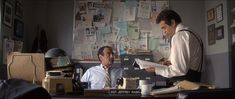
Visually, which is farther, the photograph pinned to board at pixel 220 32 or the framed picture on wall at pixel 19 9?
the photograph pinned to board at pixel 220 32

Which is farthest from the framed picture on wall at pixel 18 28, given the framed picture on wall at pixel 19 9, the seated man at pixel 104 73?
the seated man at pixel 104 73

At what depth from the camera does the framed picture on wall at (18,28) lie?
4199 millimetres

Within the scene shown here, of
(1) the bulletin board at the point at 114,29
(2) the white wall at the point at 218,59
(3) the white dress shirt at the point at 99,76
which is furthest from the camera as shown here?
Answer: (1) the bulletin board at the point at 114,29

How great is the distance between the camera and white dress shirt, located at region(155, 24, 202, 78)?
224 centimetres

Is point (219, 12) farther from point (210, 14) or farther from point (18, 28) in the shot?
point (18, 28)

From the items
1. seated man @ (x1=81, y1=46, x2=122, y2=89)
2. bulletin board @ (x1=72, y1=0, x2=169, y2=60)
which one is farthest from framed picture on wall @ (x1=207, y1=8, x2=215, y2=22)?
seated man @ (x1=81, y1=46, x2=122, y2=89)

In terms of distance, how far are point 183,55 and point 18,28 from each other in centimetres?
266

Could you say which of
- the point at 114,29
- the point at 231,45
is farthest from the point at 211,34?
the point at 114,29

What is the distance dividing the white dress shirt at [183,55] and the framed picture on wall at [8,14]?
222cm

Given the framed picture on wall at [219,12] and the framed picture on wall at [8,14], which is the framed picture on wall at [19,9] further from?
the framed picture on wall at [219,12]

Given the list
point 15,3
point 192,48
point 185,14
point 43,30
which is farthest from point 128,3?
point 192,48

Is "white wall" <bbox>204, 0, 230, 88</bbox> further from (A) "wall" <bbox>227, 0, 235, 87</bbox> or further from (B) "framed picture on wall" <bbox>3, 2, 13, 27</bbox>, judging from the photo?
(B) "framed picture on wall" <bbox>3, 2, 13, 27</bbox>

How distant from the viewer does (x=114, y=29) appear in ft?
16.2

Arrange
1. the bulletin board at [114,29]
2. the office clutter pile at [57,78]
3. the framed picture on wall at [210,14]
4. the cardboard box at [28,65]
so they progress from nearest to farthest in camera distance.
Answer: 1. the office clutter pile at [57,78]
2. the cardboard box at [28,65]
3. the framed picture on wall at [210,14]
4. the bulletin board at [114,29]
